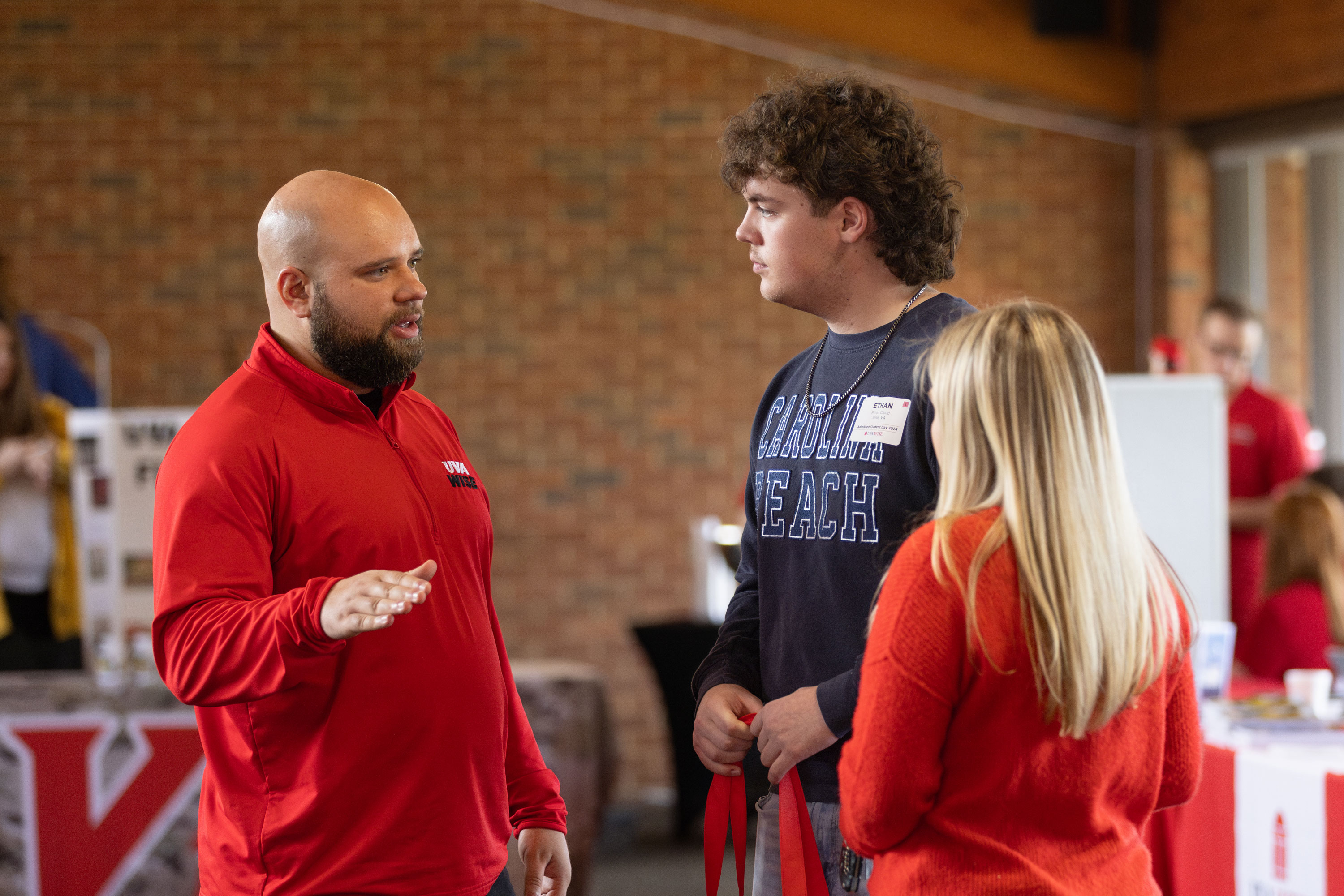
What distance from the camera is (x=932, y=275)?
5.26ft

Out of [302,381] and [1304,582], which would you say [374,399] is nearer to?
[302,381]

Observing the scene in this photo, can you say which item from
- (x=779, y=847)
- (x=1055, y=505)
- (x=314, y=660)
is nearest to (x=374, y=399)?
(x=314, y=660)

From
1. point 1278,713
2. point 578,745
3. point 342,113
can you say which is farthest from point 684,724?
point 342,113

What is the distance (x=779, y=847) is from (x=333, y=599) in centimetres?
62

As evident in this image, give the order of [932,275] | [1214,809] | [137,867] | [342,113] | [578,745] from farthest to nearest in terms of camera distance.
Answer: [342,113], [578,745], [137,867], [1214,809], [932,275]

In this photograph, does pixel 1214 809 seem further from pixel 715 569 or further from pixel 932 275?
pixel 715 569

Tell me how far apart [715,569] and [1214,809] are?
110 inches

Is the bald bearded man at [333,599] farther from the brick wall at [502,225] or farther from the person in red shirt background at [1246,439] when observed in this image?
the brick wall at [502,225]

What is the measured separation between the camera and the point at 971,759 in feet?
4.04

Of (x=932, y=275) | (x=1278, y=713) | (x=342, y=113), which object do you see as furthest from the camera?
(x=342, y=113)

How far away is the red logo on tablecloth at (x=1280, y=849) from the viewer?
2.24m

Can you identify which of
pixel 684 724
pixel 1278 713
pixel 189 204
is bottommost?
pixel 684 724

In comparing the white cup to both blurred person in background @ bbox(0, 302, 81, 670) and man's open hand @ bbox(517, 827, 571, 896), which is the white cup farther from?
blurred person in background @ bbox(0, 302, 81, 670)

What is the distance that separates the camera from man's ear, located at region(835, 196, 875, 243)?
61.7 inches
